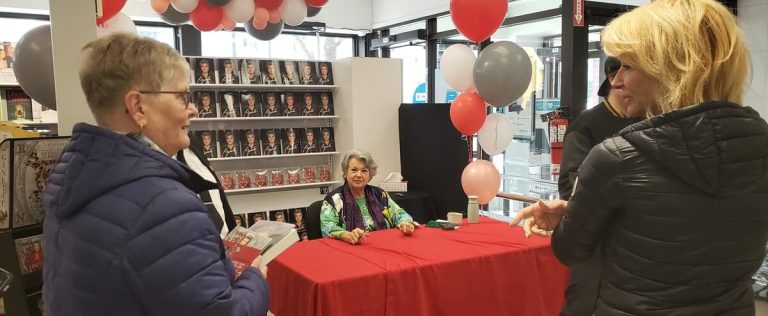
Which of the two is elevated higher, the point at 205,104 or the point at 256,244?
the point at 205,104

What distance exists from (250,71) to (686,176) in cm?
483

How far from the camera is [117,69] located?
1.12 metres

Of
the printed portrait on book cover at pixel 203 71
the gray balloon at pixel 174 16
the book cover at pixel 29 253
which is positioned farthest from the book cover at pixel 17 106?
the book cover at pixel 29 253

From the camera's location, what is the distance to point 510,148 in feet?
19.8

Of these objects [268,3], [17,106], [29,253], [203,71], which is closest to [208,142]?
[203,71]

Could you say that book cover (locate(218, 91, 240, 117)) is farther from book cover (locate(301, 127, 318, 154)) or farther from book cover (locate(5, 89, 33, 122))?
book cover (locate(5, 89, 33, 122))

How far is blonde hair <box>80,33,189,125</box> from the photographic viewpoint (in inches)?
44.2

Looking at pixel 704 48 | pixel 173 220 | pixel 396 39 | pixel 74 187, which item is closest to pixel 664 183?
pixel 704 48

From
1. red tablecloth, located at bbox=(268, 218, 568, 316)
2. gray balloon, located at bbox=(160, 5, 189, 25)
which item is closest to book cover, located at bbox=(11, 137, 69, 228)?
red tablecloth, located at bbox=(268, 218, 568, 316)

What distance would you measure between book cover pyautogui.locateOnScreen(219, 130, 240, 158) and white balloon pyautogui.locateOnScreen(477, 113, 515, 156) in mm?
2382

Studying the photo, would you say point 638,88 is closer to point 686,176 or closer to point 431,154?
point 686,176

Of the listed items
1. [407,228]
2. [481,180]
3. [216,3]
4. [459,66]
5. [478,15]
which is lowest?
[407,228]

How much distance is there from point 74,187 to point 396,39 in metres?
6.93

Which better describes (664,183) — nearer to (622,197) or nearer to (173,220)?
(622,197)
